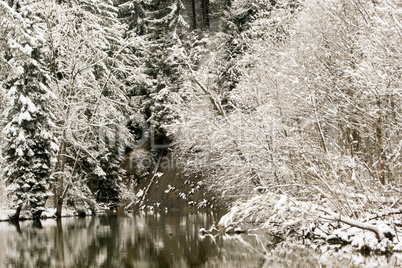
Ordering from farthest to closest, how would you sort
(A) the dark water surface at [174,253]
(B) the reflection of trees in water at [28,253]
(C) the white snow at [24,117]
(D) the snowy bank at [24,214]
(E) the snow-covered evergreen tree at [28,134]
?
(D) the snowy bank at [24,214] < (E) the snow-covered evergreen tree at [28,134] < (C) the white snow at [24,117] < (B) the reflection of trees in water at [28,253] < (A) the dark water surface at [174,253]

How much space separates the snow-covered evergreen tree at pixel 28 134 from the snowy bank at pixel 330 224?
41.8 ft

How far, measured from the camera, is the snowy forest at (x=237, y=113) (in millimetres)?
9609

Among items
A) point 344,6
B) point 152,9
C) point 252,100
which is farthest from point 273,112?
point 152,9

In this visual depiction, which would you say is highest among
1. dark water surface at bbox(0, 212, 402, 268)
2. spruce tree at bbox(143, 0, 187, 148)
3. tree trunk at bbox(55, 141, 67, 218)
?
spruce tree at bbox(143, 0, 187, 148)

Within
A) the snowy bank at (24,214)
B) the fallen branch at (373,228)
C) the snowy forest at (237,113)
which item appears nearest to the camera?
the fallen branch at (373,228)

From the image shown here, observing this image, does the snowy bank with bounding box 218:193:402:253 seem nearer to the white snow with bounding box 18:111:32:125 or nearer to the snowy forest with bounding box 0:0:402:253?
the snowy forest with bounding box 0:0:402:253

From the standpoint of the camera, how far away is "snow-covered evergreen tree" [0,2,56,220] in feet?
65.4

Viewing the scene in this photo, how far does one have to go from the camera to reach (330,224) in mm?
9766

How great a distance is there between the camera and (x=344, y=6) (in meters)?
15.4

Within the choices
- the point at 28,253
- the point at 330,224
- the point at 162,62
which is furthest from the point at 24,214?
the point at 330,224

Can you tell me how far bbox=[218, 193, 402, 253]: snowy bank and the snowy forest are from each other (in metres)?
0.04

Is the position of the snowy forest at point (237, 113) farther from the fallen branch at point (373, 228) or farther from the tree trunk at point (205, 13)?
the tree trunk at point (205, 13)

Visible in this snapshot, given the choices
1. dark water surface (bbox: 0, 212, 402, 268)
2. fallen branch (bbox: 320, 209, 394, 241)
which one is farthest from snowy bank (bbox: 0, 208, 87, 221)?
fallen branch (bbox: 320, 209, 394, 241)

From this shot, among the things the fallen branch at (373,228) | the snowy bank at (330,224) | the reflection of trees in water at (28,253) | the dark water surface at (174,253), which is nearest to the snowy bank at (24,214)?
the reflection of trees in water at (28,253)
